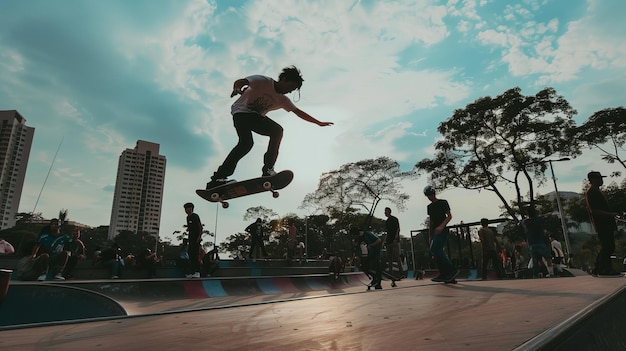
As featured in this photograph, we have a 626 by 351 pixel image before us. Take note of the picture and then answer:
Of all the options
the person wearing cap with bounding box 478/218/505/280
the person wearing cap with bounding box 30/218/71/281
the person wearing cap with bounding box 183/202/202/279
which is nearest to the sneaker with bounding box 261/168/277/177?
the person wearing cap with bounding box 183/202/202/279

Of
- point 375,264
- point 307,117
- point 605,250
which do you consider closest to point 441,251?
point 375,264

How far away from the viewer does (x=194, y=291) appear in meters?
5.60

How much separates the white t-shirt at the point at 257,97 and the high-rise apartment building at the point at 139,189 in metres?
79.9

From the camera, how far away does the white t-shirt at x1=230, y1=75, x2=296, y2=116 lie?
564cm

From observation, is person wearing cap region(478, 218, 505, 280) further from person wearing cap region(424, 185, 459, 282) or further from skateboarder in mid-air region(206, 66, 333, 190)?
skateboarder in mid-air region(206, 66, 333, 190)

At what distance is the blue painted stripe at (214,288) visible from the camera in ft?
19.2

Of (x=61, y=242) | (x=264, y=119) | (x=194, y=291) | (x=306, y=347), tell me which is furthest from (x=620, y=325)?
(x=61, y=242)

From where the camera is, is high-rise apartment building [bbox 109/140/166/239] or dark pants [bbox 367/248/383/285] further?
high-rise apartment building [bbox 109/140/166/239]

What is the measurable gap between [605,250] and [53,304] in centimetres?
841

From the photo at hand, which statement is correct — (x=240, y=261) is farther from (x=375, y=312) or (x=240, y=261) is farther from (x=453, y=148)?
(x=453, y=148)

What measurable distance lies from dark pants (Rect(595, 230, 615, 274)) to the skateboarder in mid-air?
→ 585cm

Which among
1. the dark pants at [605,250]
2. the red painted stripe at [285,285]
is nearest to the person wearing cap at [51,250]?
the red painted stripe at [285,285]

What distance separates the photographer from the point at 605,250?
5820mm

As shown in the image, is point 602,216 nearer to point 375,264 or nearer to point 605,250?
point 605,250
